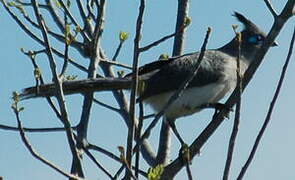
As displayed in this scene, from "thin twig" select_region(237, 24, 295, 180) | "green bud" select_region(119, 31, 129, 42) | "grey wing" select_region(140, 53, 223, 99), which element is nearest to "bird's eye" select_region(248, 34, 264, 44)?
"grey wing" select_region(140, 53, 223, 99)

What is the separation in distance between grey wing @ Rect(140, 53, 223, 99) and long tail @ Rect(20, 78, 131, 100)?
1.59 ft

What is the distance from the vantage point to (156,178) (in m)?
2.87

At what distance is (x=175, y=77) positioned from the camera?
600 centimetres

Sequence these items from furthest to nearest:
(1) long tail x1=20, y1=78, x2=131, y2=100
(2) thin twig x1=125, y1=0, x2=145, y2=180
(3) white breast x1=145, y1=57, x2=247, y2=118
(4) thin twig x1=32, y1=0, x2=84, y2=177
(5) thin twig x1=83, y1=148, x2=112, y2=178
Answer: (3) white breast x1=145, y1=57, x2=247, y2=118 < (1) long tail x1=20, y1=78, x2=131, y2=100 < (5) thin twig x1=83, y1=148, x2=112, y2=178 < (4) thin twig x1=32, y1=0, x2=84, y2=177 < (2) thin twig x1=125, y1=0, x2=145, y2=180

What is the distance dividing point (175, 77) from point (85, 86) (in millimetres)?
1335

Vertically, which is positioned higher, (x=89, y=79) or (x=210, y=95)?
(x=89, y=79)

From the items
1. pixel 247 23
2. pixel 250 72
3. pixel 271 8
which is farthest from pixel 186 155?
pixel 247 23

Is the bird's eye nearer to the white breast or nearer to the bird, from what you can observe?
the bird

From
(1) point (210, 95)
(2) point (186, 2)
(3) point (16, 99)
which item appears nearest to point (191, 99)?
(1) point (210, 95)

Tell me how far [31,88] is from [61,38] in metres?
0.46

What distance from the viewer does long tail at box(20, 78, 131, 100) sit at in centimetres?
459

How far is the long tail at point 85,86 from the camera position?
4590 millimetres

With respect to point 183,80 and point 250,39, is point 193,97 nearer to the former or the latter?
point 183,80

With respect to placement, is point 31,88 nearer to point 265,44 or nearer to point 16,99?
point 16,99
